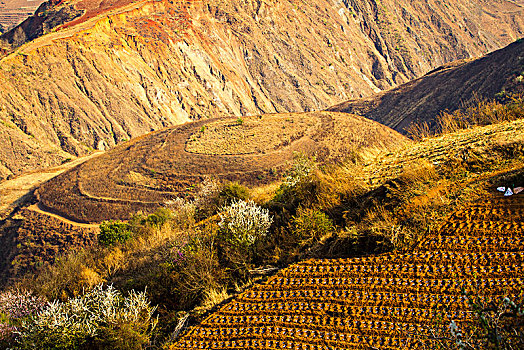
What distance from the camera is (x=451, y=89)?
130 ft

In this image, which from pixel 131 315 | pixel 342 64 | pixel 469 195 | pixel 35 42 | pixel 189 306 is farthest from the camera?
pixel 342 64

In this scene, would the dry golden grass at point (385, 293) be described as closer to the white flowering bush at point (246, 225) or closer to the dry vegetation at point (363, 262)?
the dry vegetation at point (363, 262)

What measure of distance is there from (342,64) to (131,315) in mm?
90962

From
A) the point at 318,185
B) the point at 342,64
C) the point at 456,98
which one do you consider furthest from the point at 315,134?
the point at 342,64

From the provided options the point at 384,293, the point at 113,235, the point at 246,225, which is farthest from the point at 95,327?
the point at 113,235

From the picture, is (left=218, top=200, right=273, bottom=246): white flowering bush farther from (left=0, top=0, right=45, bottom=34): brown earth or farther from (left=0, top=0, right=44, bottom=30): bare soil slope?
(left=0, top=0, right=44, bottom=30): bare soil slope

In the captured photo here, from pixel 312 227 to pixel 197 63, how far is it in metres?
69.5

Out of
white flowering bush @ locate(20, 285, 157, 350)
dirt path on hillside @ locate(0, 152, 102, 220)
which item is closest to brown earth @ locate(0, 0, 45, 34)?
dirt path on hillside @ locate(0, 152, 102, 220)

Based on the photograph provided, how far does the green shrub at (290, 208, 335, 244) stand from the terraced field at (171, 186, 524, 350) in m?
0.97

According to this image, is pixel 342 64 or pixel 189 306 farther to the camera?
pixel 342 64

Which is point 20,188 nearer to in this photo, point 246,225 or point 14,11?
point 246,225

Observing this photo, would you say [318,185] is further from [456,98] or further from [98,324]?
[456,98]

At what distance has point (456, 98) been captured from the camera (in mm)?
37656

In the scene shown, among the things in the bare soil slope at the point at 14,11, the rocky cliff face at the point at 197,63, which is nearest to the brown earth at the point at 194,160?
the rocky cliff face at the point at 197,63
